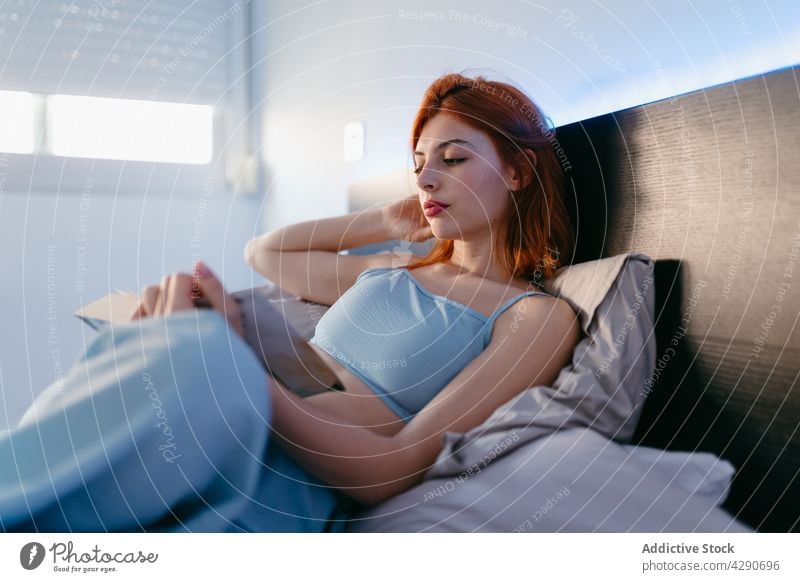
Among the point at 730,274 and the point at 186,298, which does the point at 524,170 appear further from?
the point at 186,298

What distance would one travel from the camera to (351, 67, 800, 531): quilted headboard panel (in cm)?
63

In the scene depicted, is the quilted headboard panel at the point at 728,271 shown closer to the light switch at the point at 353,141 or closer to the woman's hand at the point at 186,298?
the light switch at the point at 353,141

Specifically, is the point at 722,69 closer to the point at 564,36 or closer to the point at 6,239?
the point at 564,36

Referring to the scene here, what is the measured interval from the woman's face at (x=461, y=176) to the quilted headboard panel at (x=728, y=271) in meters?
0.13

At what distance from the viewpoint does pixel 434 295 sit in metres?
0.72

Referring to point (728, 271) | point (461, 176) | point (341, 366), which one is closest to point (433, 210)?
point (461, 176)

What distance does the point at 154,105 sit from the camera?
0.68m

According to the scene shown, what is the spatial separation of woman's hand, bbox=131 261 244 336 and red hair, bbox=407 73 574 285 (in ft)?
0.77

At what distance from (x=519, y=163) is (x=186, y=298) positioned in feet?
1.15

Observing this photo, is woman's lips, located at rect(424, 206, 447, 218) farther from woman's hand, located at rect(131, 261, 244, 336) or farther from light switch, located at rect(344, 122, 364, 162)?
woman's hand, located at rect(131, 261, 244, 336)

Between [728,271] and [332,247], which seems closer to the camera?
[728,271]

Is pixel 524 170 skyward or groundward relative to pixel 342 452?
skyward

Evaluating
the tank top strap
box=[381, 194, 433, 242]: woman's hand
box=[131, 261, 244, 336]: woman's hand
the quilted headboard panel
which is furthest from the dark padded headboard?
box=[131, 261, 244, 336]: woman's hand
